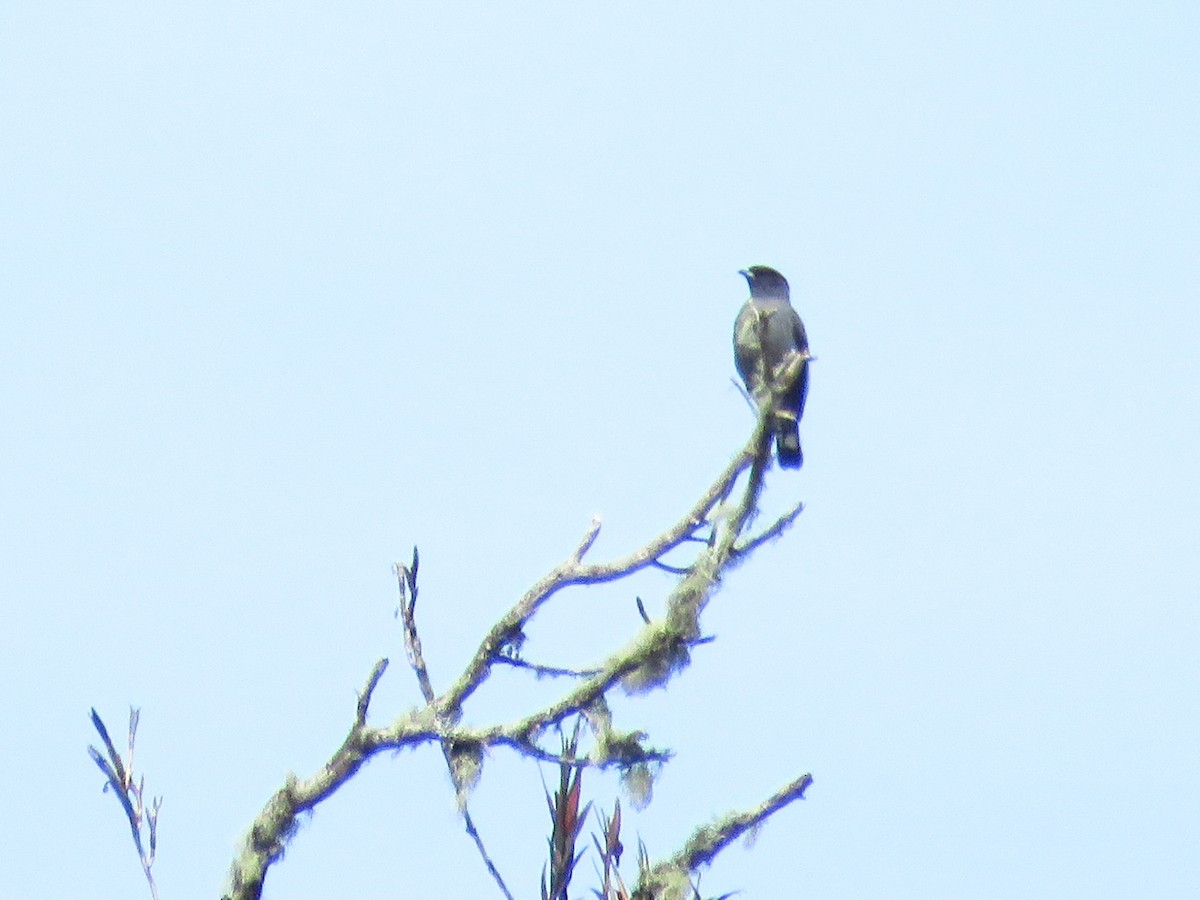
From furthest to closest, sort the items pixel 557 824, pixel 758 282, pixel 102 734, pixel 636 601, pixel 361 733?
pixel 758 282, pixel 636 601, pixel 361 733, pixel 102 734, pixel 557 824

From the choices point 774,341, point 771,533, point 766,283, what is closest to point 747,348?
point 774,341

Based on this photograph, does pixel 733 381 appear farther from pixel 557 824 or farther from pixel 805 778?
pixel 557 824

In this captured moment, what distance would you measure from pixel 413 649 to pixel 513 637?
1.46 feet

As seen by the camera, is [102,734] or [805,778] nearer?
[102,734]

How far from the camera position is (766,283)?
10.4 meters

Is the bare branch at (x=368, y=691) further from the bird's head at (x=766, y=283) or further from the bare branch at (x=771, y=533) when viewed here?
the bird's head at (x=766, y=283)

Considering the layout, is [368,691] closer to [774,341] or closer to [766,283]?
[774,341]

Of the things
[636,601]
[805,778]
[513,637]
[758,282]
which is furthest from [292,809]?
[758,282]

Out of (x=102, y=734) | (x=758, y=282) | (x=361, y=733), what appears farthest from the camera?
(x=758, y=282)

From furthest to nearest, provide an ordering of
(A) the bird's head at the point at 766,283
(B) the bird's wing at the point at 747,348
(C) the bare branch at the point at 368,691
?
(A) the bird's head at the point at 766,283
(B) the bird's wing at the point at 747,348
(C) the bare branch at the point at 368,691

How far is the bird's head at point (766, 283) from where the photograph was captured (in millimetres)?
10383

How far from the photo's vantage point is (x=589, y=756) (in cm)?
516

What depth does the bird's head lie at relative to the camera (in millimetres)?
10383

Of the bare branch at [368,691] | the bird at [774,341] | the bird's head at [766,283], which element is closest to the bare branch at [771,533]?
the bare branch at [368,691]
